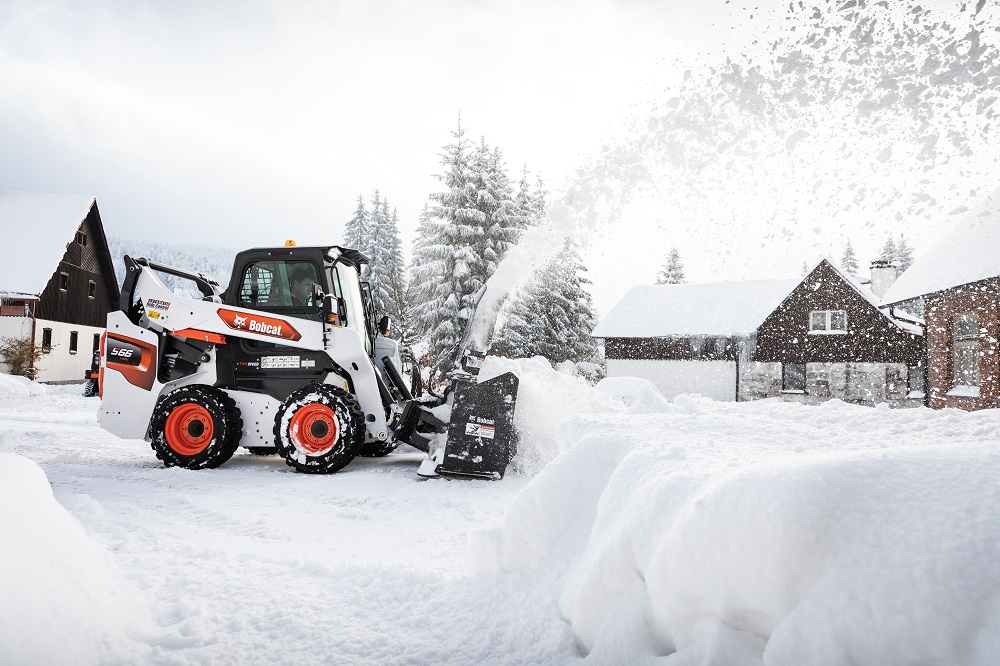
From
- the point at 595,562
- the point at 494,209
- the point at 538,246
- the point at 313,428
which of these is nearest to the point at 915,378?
the point at 494,209

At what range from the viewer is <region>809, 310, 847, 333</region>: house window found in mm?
28875

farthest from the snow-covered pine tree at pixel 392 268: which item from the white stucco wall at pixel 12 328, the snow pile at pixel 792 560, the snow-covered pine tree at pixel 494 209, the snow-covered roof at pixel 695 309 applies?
the snow pile at pixel 792 560

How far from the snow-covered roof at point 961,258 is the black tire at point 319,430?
12515mm

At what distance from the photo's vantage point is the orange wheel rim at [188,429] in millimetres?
7523

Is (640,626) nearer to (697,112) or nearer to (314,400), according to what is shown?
(314,400)

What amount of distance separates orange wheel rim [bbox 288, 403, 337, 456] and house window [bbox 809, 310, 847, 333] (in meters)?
27.1

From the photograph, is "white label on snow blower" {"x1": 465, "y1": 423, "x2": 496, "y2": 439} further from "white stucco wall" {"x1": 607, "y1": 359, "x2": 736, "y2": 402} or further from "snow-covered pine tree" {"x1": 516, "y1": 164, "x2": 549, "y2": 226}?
"white stucco wall" {"x1": 607, "y1": 359, "x2": 736, "y2": 402}

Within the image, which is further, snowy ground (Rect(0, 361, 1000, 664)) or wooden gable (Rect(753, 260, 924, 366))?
wooden gable (Rect(753, 260, 924, 366))

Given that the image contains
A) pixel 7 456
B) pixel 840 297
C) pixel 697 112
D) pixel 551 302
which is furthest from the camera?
pixel 840 297

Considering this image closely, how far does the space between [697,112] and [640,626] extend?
9.39 metres

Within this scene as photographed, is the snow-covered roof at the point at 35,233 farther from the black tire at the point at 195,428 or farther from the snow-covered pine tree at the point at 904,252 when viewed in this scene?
the snow-covered pine tree at the point at 904,252

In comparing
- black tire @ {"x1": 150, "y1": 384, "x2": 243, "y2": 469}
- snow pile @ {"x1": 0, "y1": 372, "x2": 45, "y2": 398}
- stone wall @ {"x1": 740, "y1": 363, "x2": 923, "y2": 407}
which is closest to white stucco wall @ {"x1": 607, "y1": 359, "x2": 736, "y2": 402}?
stone wall @ {"x1": 740, "y1": 363, "x2": 923, "y2": 407}

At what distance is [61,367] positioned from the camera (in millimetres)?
27484

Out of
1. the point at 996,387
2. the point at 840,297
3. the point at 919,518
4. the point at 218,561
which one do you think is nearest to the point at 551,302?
the point at 840,297
